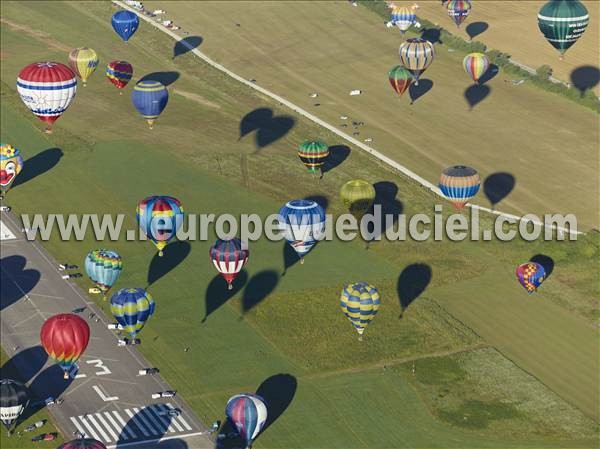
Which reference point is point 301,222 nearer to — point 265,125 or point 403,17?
point 265,125

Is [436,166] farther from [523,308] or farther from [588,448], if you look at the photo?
[588,448]

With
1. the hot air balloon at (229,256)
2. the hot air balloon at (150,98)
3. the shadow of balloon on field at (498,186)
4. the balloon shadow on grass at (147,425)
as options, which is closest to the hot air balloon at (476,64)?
the shadow of balloon on field at (498,186)

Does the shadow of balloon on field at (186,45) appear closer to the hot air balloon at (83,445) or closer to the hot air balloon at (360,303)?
the hot air balloon at (360,303)

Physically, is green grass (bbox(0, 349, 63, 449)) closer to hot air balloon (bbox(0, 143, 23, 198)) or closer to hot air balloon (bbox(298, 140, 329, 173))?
hot air balloon (bbox(0, 143, 23, 198))

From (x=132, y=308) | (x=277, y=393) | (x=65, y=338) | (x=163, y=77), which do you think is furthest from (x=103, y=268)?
(x=163, y=77)

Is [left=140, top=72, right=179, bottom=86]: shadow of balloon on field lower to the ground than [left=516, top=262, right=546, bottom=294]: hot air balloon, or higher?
lower

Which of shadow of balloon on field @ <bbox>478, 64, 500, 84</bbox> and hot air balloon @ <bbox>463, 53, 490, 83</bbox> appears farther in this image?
shadow of balloon on field @ <bbox>478, 64, 500, 84</bbox>

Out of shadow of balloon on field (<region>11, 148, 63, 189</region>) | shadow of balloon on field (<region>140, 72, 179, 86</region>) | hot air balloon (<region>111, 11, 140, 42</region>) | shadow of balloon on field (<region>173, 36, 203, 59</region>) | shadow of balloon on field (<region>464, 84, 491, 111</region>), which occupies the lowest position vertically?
shadow of balloon on field (<region>173, 36, 203, 59</region>)

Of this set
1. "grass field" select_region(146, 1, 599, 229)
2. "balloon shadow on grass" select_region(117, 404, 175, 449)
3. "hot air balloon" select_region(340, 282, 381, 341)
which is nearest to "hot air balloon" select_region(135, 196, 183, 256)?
"hot air balloon" select_region(340, 282, 381, 341)
